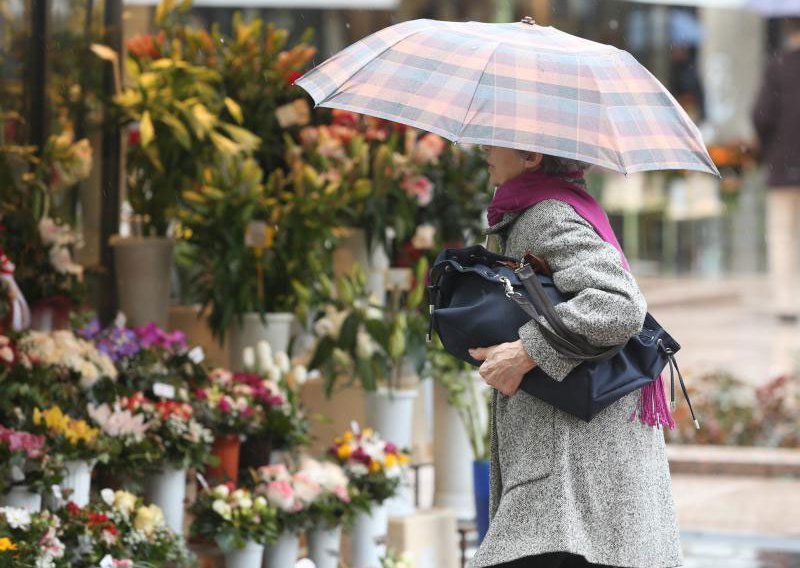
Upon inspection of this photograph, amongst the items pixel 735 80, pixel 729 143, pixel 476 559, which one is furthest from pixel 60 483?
pixel 735 80

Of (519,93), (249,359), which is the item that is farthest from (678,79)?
(519,93)

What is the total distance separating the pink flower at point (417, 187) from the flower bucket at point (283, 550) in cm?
153

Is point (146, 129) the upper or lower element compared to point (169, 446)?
upper

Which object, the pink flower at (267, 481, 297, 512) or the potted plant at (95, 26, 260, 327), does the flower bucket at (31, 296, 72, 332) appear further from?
the pink flower at (267, 481, 297, 512)

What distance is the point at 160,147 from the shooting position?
216 inches

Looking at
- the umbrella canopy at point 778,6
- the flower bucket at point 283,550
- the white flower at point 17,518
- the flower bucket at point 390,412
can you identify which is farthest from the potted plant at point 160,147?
the umbrella canopy at point 778,6

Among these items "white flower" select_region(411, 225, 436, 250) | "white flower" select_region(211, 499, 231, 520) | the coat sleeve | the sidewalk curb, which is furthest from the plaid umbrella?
the sidewalk curb

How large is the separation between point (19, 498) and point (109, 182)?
78.8 inches

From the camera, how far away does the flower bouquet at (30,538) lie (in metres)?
3.63

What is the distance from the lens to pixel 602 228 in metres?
3.07

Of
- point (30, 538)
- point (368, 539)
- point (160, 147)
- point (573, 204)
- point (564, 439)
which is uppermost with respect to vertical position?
point (160, 147)

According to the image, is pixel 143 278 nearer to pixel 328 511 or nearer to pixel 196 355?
pixel 196 355

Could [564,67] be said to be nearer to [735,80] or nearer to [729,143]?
[729,143]

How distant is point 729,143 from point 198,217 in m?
11.9
